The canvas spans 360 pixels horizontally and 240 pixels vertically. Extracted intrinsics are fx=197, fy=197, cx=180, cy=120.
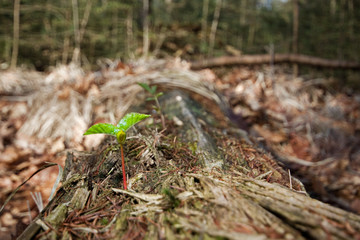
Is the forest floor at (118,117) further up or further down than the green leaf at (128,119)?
further down

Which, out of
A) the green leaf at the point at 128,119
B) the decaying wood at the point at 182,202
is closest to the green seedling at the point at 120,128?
the green leaf at the point at 128,119

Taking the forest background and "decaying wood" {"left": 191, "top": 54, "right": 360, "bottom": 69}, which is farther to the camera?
the forest background

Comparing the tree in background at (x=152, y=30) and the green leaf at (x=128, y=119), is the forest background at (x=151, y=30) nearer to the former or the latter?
the tree in background at (x=152, y=30)

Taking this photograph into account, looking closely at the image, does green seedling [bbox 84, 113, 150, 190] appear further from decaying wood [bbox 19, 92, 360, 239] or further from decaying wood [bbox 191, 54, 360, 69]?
decaying wood [bbox 191, 54, 360, 69]

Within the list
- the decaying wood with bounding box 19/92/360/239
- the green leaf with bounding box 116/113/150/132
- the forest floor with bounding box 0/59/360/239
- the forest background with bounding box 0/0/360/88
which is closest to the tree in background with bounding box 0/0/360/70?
the forest background with bounding box 0/0/360/88

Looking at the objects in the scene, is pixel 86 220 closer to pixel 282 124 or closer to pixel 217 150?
pixel 217 150

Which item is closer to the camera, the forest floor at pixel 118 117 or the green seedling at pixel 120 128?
the green seedling at pixel 120 128
